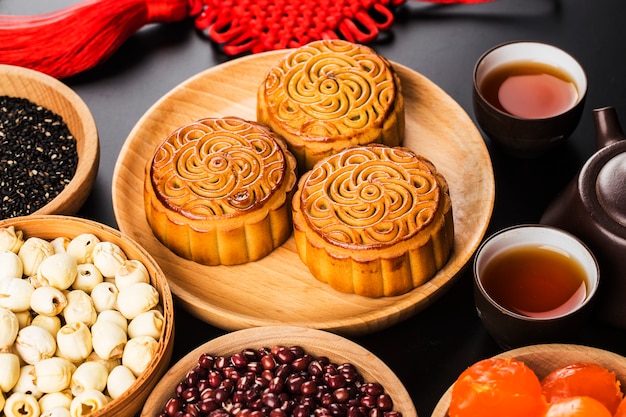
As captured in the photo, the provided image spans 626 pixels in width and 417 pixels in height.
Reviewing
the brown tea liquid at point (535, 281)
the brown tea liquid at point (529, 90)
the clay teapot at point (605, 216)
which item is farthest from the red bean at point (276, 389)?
the brown tea liquid at point (529, 90)

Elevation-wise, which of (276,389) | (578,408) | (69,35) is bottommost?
(276,389)

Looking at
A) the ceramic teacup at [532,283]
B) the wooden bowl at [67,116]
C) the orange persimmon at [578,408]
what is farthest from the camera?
the wooden bowl at [67,116]

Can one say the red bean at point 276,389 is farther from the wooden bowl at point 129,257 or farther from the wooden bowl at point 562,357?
the wooden bowl at point 562,357

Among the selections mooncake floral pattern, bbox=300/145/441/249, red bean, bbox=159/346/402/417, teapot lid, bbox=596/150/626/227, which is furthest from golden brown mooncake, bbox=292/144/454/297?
teapot lid, bbox=596/150/626/227

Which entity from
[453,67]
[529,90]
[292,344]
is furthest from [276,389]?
[453,67]

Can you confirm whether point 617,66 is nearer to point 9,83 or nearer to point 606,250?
point 606,250

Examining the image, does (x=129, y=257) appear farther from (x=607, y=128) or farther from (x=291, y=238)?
(x=607, y=128)

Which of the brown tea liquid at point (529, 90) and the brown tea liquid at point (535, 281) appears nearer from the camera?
the brown tea liquid at point (535, 281)
